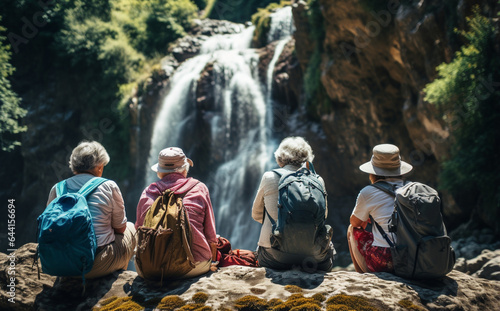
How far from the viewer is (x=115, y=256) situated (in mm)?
3744

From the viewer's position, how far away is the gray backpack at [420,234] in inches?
125

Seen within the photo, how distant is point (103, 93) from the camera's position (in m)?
21.8

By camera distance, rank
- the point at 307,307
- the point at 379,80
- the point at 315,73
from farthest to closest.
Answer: the point at 315,73 → the point at 379,80 → the point at 307,307

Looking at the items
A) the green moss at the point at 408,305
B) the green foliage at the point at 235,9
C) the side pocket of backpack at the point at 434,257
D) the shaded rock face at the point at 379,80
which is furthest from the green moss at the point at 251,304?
the green foliage at the point at 235,9

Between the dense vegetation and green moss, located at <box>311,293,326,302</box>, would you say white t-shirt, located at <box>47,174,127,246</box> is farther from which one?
the dense vegetation

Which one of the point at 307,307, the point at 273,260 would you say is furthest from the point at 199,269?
the point at 307,307

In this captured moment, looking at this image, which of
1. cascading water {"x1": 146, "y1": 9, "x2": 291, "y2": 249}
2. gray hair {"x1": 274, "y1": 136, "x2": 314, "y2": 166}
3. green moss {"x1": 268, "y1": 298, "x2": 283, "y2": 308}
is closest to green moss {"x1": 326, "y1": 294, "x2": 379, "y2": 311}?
green moss {"x1": 268, "y1": 298, "x2": 283, "y2": 308}

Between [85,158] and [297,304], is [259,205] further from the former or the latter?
[85,158]

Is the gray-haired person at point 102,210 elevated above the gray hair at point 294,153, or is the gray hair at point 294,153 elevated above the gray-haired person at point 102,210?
the gray hair at point 294,153

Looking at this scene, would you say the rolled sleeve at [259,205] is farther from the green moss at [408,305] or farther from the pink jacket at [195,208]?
the green moss at [408,305]

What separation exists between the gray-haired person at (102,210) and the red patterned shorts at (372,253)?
2.22 m

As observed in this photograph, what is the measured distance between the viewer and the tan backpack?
3.21 meters

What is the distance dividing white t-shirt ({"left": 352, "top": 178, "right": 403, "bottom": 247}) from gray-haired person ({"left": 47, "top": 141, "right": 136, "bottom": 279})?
2.20 metres

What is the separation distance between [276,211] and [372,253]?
95cm
